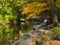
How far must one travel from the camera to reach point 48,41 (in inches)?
449

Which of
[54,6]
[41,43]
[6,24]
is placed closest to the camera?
[41,43]

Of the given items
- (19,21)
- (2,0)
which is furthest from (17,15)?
(2,0)

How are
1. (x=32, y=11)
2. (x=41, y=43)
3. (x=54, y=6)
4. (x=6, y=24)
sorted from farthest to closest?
(x=6, y=24)
(x=32, y=11)
(x=54, y=6)
(x=41, y=43)

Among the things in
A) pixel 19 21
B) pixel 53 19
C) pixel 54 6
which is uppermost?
pixel 54 6

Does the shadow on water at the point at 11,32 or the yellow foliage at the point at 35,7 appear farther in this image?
the shadow on water at the point at 11,32

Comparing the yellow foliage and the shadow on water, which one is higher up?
the yellow foliage

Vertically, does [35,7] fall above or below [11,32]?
above

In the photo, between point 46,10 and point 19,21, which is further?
point 19,21

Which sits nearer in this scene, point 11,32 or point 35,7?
point 35,7

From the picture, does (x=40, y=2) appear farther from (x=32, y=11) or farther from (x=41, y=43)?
(x=41, y=43)

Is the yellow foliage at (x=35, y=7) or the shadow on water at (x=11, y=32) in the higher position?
the yellow foliage at (x=35, y=7)

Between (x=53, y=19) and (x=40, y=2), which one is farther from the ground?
(x=40, y=2)

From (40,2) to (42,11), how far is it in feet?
4.00

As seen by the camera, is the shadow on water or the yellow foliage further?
the shadow on water
